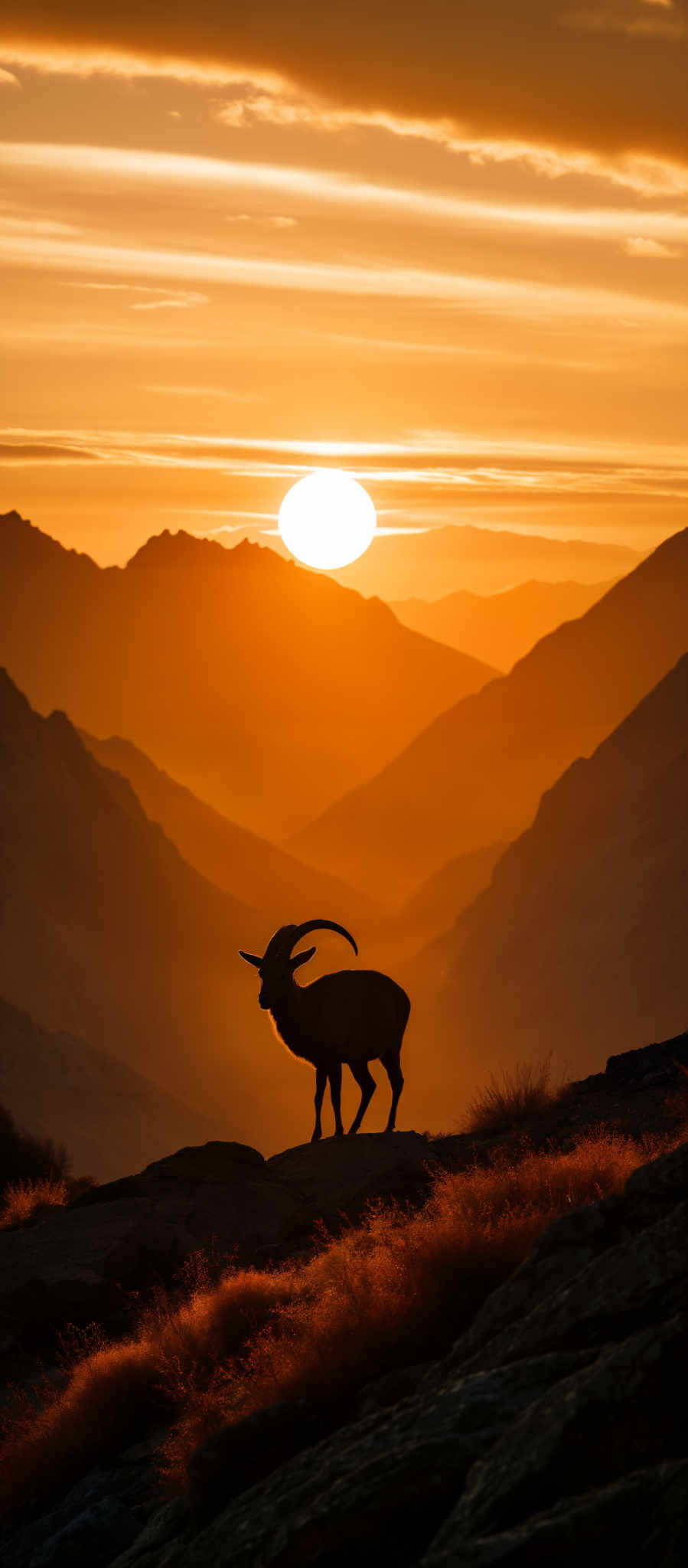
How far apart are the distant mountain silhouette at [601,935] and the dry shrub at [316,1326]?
434 ft

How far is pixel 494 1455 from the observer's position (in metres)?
5.59

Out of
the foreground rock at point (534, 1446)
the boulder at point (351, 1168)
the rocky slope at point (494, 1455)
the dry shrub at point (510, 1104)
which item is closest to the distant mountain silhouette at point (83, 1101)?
the dry shrub at point (510, 1104)

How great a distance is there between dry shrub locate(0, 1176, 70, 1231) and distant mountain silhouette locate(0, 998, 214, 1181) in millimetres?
96554

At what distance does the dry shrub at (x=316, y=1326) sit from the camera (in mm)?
8008

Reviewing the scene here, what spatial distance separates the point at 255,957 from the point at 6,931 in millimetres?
157696

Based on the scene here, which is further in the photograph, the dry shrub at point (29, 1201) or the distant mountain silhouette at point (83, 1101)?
the distant mountain silhouette at point (83, 1101)

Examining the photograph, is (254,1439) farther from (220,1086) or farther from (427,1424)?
(220,1086)

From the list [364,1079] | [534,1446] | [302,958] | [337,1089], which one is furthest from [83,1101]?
[534,1446]

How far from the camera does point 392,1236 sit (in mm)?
9219

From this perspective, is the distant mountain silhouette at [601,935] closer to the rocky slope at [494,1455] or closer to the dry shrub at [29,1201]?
the dry shrub at [29,1201]

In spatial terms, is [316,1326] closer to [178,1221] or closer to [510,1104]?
[178,1221]

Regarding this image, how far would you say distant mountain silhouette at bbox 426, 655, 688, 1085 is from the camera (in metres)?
151

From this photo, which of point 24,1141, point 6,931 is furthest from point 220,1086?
point 24,1141

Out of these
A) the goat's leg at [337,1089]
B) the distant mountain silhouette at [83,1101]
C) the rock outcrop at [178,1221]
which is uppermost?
the distant mountain silhouette at [83,1101]
